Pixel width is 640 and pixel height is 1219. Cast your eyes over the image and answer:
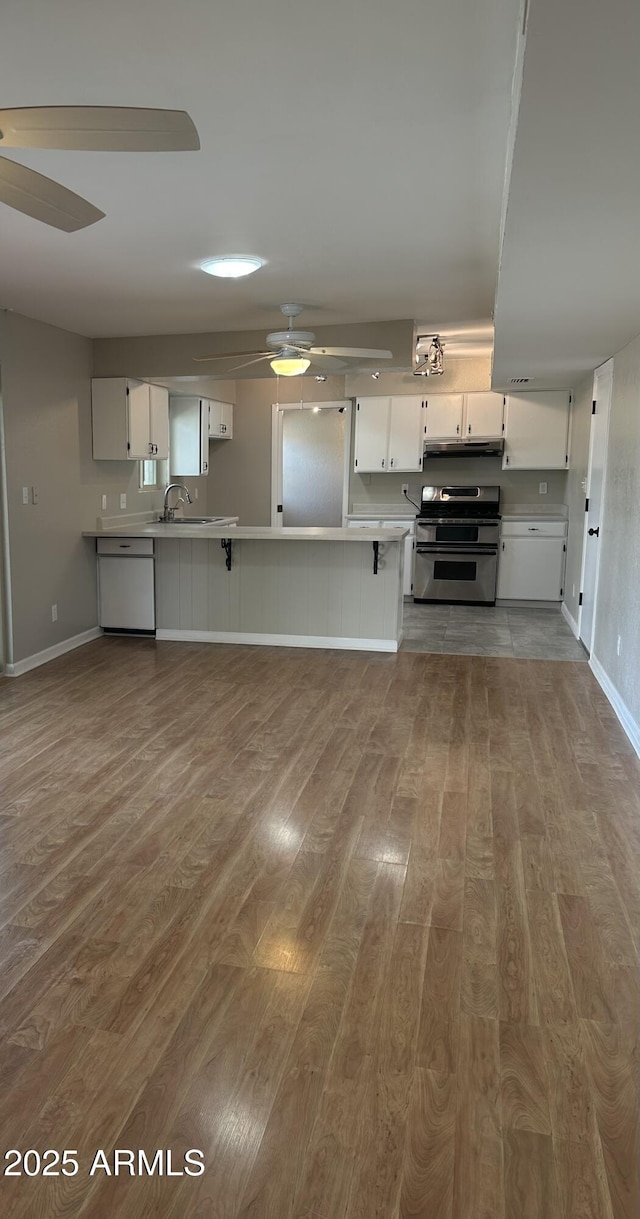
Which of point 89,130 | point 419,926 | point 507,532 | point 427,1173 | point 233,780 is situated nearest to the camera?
point 427,1173

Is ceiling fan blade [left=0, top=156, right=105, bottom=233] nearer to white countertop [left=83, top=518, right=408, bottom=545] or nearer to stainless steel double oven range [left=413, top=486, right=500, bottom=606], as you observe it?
white countertop [left=83, top=518, right=408, bottom=545]

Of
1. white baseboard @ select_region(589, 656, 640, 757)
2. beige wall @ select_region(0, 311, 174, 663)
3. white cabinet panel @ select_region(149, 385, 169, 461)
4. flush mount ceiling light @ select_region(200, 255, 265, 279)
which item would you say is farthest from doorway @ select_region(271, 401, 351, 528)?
flush mount ceiling light @ select_region(200, 255, 265, 279)

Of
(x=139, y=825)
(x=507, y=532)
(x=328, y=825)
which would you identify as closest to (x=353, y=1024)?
(x=328, y=825)

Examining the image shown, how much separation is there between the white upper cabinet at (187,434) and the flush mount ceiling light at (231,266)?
150 inches

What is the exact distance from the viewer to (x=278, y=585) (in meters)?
5.91

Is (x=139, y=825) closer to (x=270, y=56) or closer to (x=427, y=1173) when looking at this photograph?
(x=427, y=1173)

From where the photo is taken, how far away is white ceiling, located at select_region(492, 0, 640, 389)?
1324 millimetres

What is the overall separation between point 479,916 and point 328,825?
779 millimetres

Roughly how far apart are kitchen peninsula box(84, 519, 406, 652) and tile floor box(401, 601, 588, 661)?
0.51m

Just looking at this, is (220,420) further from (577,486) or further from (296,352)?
(577,486)

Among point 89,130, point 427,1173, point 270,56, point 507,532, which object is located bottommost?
point 427,1173

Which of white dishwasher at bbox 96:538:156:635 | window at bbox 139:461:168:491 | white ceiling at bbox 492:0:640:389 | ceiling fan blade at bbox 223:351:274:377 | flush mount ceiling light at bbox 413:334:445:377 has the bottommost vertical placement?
white dishwasher at bbox 96:538:156:635

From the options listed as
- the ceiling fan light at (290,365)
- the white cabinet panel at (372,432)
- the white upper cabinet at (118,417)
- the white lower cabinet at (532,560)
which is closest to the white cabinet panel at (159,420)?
the white upper cabinet at (118,417)

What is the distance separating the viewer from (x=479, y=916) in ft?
7.77
